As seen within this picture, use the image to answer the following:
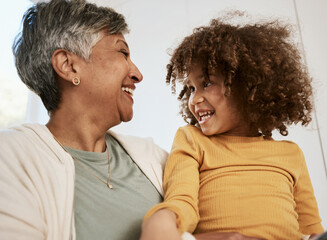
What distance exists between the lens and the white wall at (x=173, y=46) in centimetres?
213

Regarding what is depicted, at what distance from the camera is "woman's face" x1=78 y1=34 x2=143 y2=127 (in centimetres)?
122

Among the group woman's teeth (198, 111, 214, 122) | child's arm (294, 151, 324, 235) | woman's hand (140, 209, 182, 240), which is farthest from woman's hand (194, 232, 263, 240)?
woman's teeth (198, 111, 214, 122)

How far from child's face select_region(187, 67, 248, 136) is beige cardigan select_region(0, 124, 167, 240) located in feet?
1.84

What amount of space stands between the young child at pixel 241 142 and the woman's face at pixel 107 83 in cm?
26

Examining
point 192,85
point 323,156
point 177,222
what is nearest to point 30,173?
point 177,222

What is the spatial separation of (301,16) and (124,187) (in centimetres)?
205

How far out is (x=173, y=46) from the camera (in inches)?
109

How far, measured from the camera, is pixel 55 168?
0.97 meters

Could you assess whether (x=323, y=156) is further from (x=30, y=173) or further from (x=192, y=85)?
(x=30, y=173)

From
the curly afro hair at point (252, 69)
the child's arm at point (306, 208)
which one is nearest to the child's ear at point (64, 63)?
the curly afro hair at point (252, 69)

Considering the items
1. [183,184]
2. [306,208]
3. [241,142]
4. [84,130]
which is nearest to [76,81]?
[84,130]

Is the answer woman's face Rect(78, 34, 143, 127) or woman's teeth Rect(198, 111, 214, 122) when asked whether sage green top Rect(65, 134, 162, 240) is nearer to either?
woman's face Rect(78, 34, 143, 127)

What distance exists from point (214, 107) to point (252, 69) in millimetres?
241

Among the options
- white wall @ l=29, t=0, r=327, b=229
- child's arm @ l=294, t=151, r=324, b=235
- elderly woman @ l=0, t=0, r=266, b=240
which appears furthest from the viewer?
white wall @ l=29, t=0, r=327, b=229
